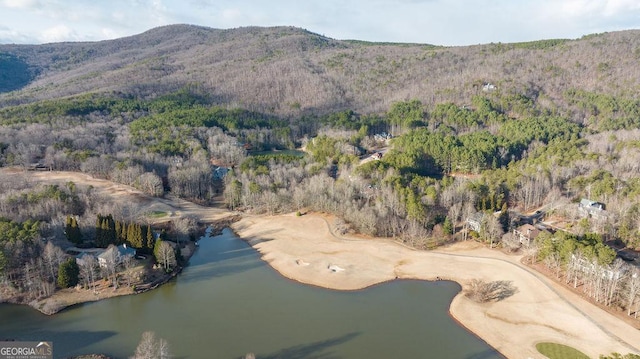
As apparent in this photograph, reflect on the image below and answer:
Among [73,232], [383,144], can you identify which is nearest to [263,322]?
[73,232]

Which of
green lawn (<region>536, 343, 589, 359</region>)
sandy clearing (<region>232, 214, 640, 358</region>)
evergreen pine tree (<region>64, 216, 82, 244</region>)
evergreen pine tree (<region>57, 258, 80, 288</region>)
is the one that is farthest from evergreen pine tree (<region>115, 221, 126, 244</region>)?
green lawn (<region>536, 343, 589, 359</region>)

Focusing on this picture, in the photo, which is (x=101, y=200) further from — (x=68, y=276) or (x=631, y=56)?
(x=631, y=56)

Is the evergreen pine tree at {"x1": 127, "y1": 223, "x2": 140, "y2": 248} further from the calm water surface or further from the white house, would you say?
the calm water surface

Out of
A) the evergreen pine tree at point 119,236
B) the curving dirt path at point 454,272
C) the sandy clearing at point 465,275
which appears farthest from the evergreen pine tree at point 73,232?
the sandy clearing at point 465,275

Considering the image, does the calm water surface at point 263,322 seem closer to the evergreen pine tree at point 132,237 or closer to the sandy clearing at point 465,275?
the sandy clearing at point 465,275

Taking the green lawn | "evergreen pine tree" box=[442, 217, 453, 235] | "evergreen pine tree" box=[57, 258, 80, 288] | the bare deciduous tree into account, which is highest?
"evergreen pine tree" box=[442, 217, 453, 235]

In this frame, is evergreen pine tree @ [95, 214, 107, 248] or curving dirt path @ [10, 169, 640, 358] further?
evergreen pine tree @ [95, 214, 107, 248]
